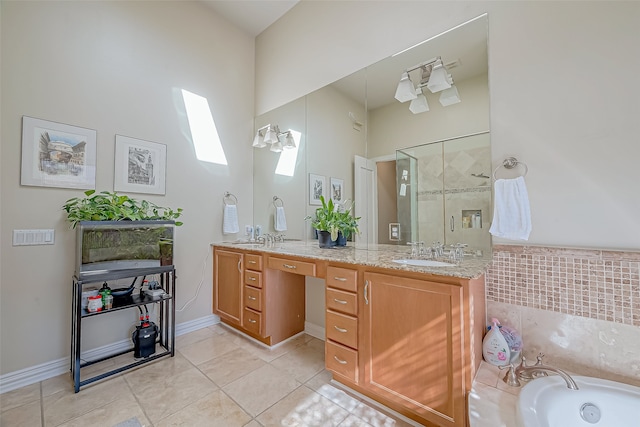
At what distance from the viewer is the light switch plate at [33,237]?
1.78 m

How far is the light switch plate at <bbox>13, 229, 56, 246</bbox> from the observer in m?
1.78

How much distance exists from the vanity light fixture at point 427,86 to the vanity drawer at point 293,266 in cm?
141

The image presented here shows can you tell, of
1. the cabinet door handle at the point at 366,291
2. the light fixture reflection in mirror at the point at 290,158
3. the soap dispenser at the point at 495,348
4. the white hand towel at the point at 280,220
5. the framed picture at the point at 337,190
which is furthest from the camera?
the white hand towel at the point at 280,220

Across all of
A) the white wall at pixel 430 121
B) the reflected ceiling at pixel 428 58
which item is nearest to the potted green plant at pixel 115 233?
the white wall at pixel 430 121

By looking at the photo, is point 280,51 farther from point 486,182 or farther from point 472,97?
point 486,182

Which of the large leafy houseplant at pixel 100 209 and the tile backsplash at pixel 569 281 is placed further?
the large leafy houseplant at pixel 100 209

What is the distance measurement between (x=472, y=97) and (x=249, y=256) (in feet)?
6.87

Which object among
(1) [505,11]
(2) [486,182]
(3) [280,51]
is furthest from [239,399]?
(3) [280,51]

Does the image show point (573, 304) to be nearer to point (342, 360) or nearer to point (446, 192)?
point (446, 192)

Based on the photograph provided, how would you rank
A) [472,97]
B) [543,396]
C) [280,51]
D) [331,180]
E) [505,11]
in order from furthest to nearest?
[280,51]
[331,180]
[472,97]
[505,11]
[543,396]

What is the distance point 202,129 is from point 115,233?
138 cm

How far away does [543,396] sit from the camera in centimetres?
111

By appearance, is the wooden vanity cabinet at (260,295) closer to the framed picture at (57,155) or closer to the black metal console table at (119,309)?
the black metal console table at (119,309)

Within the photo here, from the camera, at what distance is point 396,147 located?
6.86ft
